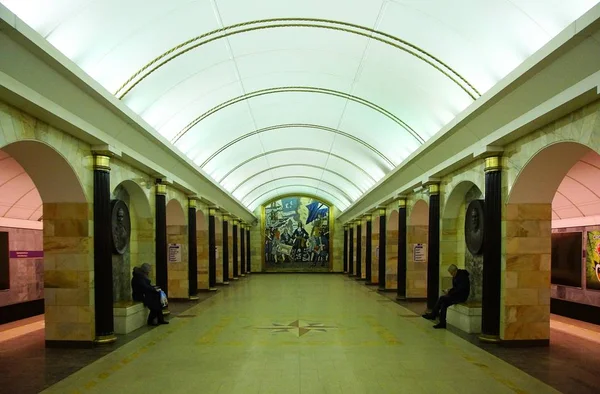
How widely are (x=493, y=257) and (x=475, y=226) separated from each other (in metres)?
1.77

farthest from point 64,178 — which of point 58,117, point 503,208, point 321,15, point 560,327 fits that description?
point 560,327

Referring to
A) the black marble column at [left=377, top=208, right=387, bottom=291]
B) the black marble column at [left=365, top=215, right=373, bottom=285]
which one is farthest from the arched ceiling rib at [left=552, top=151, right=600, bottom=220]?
the black marble column at [left=365, top=215, right=373, bottom=285]

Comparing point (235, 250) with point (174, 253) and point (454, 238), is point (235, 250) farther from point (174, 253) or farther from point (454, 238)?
point (454, 238)

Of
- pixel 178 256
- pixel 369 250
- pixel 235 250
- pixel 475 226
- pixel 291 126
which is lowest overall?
pixel 235 250

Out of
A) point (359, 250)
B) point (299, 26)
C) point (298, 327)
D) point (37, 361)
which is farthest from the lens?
point (359, 250)

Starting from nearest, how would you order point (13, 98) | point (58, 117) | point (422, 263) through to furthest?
point (13, 98), point (58, 117), point (422, 263)

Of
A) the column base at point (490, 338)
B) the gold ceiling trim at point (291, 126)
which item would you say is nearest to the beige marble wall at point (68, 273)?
the column base at point (490, 338)

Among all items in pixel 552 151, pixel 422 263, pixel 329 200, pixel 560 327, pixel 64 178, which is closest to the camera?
pixel 552 151

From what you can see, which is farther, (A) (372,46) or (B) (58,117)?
(A) (372,46)

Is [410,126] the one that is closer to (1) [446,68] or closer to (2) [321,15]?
(1) [446,68]

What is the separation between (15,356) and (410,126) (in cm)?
1008

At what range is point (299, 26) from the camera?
32.2 ft

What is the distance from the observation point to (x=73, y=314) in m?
8.84

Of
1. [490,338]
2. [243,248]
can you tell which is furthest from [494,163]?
[243,248]
